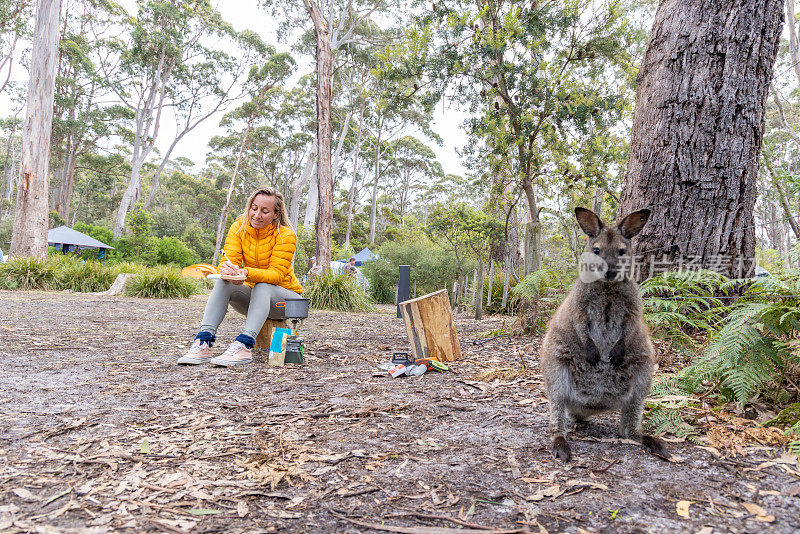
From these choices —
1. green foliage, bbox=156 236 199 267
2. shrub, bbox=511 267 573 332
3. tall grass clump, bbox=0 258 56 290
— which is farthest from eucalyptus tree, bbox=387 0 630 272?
green foliage, bbox=156 236 199 267

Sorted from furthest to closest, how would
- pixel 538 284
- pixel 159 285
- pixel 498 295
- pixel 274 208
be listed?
pixel 159 285
pixel 498 295
pixel 538 284
pixel 274 208

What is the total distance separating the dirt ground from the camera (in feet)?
4.68

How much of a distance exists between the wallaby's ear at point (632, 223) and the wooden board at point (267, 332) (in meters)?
2.94

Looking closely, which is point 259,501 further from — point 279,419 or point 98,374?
point 98,374

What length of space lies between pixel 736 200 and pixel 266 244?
3456 millimetres

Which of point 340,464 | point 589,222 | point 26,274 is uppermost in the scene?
point 589,222

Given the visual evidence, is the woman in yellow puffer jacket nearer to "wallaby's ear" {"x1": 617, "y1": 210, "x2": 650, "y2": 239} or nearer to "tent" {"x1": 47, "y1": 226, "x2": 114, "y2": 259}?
"wallaby's ear" {"x1": 617, "y1": 210, "x2": 650, "y2": 239}

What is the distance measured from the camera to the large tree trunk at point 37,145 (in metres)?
11.4

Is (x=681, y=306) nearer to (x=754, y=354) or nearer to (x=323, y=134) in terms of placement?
(x=754, y=354)

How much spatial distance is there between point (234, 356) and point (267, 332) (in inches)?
22.6

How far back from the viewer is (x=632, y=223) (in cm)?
205

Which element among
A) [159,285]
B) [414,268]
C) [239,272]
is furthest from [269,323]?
[414,268]

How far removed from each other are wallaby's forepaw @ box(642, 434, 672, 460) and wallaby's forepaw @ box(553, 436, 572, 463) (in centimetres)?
33

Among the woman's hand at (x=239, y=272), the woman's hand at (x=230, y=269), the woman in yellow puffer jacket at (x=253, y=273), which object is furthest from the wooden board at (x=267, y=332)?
the woman's hand at (x=230, y=269)
